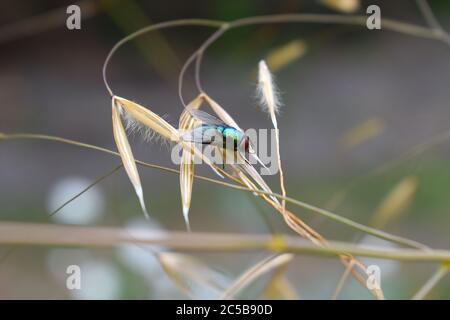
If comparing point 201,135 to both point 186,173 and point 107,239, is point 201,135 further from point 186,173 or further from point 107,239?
point 107,239

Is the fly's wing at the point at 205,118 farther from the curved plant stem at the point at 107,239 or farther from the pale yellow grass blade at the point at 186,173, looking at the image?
the curved plant stem at the point at 107,239

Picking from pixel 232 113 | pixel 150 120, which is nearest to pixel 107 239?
pixel 150 120

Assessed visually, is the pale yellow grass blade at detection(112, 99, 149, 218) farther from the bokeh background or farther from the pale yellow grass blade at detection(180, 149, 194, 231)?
the bokeh background

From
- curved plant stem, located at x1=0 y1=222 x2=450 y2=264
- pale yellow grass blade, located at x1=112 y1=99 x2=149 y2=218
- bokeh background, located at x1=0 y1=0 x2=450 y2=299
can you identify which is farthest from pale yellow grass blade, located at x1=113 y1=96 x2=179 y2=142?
bokeh background, located at x1=0 y1=0 x2=450 y2=299

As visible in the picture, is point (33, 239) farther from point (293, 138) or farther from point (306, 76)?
point (306, 76)

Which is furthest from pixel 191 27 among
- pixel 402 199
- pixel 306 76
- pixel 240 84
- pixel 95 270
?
pixel 402 199
